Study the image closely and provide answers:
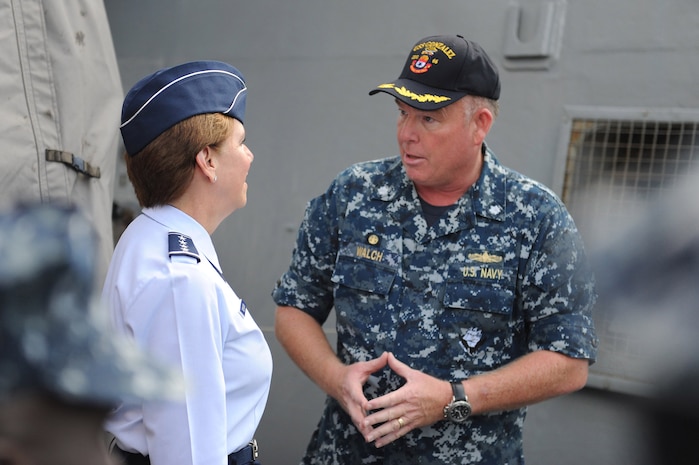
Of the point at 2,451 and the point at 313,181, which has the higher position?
the point at 2,451

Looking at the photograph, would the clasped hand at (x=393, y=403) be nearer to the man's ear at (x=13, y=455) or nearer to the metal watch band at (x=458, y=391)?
the metal watch band at (x=458, y=391)

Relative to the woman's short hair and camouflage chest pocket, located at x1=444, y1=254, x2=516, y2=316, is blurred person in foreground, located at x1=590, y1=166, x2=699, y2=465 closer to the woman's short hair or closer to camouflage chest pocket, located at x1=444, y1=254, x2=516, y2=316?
camouflage chest pocket, located at x1=444, y1=254, x2=516, y2=316

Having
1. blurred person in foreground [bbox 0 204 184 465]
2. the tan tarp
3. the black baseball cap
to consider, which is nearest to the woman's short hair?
the black baseball cap

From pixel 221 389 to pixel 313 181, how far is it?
204 centimetres

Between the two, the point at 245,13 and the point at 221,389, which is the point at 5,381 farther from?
the point at 245,13

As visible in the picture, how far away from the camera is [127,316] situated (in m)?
1.39

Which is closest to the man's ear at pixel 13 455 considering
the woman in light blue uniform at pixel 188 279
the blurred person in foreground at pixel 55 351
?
the blurred person in foreground at pixel 55 351

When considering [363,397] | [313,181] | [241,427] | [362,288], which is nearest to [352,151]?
[313,181]

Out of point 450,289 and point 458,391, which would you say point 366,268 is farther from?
point 458,391

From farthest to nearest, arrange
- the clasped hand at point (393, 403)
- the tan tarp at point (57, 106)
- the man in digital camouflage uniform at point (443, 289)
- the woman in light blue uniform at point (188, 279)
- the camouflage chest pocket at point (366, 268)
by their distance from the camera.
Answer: the tan tarp at point (57, 106), the camouflage chest pocket at point (366, 268), the man in digital camouflage uniform at point (443, 289), the clasped hand at point (393, 403), the woman in light blue uniform at point (188, 279)

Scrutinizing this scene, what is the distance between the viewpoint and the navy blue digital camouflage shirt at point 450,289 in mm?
2012

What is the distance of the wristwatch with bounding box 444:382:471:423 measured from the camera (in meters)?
1.92

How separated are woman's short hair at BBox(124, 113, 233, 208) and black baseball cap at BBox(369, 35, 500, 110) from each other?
2.13ft

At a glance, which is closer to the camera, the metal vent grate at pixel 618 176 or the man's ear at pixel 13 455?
the man's ear at pixel 13 455
